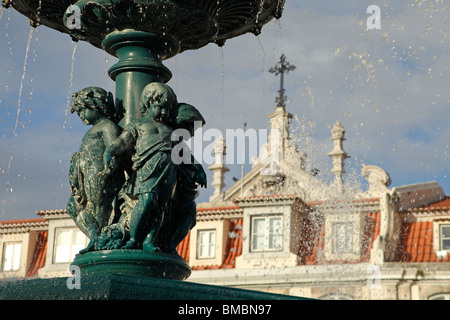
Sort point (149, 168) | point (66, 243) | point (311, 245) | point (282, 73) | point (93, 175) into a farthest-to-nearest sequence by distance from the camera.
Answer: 1. point (282, 73)
2. point (66, 243)
3. point (311, 245)
4. point (93, 175)
5. point (149, 168)

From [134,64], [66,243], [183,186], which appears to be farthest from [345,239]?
[183,186]

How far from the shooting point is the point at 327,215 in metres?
28.4

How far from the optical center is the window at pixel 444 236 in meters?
27.2

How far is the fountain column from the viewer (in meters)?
6.81

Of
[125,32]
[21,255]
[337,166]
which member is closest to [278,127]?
[337,166]

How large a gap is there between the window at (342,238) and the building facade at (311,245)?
0.10ft

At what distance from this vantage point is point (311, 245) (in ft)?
94.9

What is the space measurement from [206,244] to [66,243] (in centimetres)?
489

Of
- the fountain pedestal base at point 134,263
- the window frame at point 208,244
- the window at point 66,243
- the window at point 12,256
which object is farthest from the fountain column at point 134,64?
the window at point 12,256

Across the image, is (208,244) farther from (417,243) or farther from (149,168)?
(149,168)

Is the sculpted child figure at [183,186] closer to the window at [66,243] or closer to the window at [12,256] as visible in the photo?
the window at [66,243]

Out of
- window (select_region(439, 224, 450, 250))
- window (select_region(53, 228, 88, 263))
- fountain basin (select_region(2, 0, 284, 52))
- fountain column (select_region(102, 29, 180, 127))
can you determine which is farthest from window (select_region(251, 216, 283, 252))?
fountain column (select_region(102, 29, 180, 127))

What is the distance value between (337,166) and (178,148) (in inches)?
1779

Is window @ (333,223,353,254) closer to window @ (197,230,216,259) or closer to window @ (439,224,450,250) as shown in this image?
window @ (439,224,450,250)
